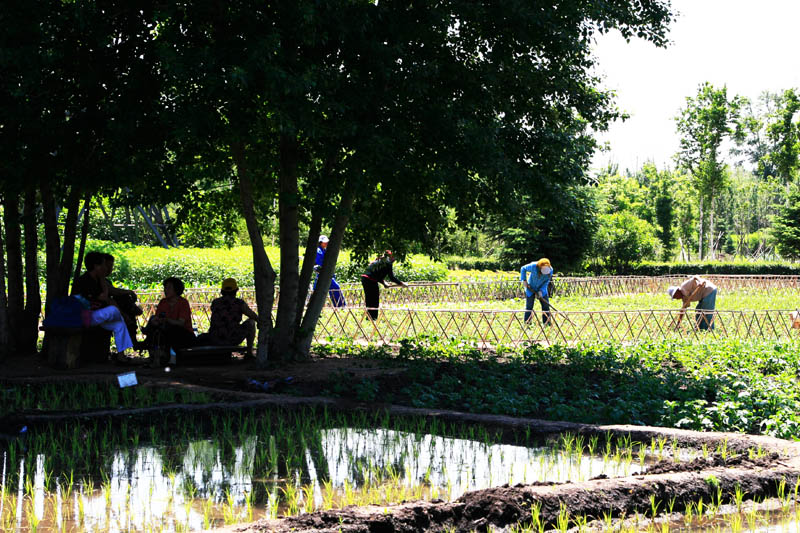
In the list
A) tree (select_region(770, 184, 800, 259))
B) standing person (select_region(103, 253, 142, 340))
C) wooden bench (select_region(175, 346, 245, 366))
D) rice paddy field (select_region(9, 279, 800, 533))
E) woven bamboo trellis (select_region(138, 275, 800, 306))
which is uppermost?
tree (select_region(770, 184, 800, 259))

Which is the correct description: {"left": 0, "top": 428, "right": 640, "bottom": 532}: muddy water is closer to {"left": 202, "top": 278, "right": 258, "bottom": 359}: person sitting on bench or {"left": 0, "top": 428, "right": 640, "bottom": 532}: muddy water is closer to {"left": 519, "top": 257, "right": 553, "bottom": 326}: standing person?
{"left": 202, "top": 278, "right": 258, "bottom": 359}: person sitting on bench

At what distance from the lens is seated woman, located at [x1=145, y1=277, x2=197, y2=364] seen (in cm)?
1037

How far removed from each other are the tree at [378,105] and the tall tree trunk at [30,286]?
272 cm

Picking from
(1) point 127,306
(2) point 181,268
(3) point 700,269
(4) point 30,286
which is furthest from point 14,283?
(3) point 700,269

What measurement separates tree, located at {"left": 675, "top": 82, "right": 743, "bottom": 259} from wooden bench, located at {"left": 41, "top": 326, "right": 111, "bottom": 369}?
35.0 meters

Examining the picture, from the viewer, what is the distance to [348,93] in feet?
29.7

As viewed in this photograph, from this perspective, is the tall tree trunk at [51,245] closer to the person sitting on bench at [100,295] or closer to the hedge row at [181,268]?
the person sitting on bench at [100,295]

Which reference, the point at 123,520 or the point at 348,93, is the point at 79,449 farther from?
the point at 348,93

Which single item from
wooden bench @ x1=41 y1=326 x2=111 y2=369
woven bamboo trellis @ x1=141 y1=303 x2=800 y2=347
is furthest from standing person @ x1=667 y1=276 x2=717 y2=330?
wooden bench @ x1=41 y1=326 x2=111 y2=369

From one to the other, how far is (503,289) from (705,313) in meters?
11.7

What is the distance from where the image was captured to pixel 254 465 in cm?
570

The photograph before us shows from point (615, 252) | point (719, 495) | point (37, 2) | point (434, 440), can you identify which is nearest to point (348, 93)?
point (37, 2)

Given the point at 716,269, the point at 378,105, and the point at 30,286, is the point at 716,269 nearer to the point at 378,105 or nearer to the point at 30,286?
the point at 378,105

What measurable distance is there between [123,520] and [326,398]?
11.8 ft
